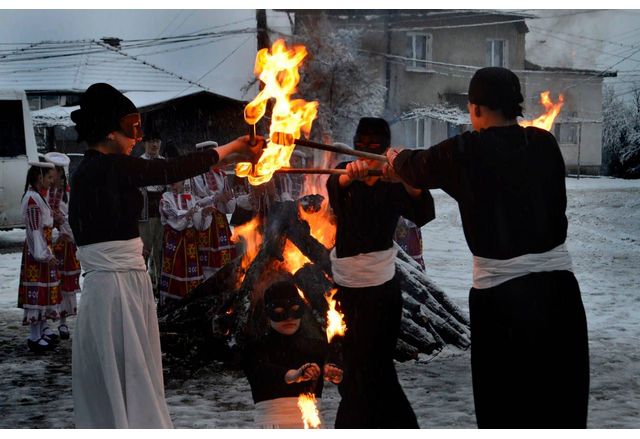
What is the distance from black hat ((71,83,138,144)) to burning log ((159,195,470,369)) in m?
2.00

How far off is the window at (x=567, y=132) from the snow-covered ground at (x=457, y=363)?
29 centimetres

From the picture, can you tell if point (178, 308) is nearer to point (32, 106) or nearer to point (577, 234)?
point (32, 106)

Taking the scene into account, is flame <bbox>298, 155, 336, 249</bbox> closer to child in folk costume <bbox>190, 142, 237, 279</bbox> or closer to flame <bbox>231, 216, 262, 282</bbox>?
flame <bbox>231, 216, 262, 282</bbox>

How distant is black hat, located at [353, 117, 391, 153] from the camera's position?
5090mm

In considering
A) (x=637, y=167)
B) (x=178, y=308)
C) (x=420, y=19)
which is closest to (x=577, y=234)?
(x=637, y=167)

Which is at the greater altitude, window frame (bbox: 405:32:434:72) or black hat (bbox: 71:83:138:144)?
window frame (bbox: 405:32:434:72)

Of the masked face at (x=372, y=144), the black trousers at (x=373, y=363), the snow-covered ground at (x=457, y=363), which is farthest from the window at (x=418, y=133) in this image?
the black trousers at (x=373, y=363)

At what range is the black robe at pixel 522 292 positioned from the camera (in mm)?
3764

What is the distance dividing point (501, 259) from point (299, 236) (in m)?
2.46

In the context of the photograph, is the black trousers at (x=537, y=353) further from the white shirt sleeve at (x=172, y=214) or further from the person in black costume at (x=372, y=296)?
the white shirt sleeve at (x=172, y=214)

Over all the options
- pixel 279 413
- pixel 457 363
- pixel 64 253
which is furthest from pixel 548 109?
pixel 64 253

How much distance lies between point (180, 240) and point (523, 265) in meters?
4.18

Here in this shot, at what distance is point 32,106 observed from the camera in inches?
237

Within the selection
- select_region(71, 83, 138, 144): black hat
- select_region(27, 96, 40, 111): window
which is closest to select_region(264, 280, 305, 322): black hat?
select_region(71, 83, 138, 144): black hat
